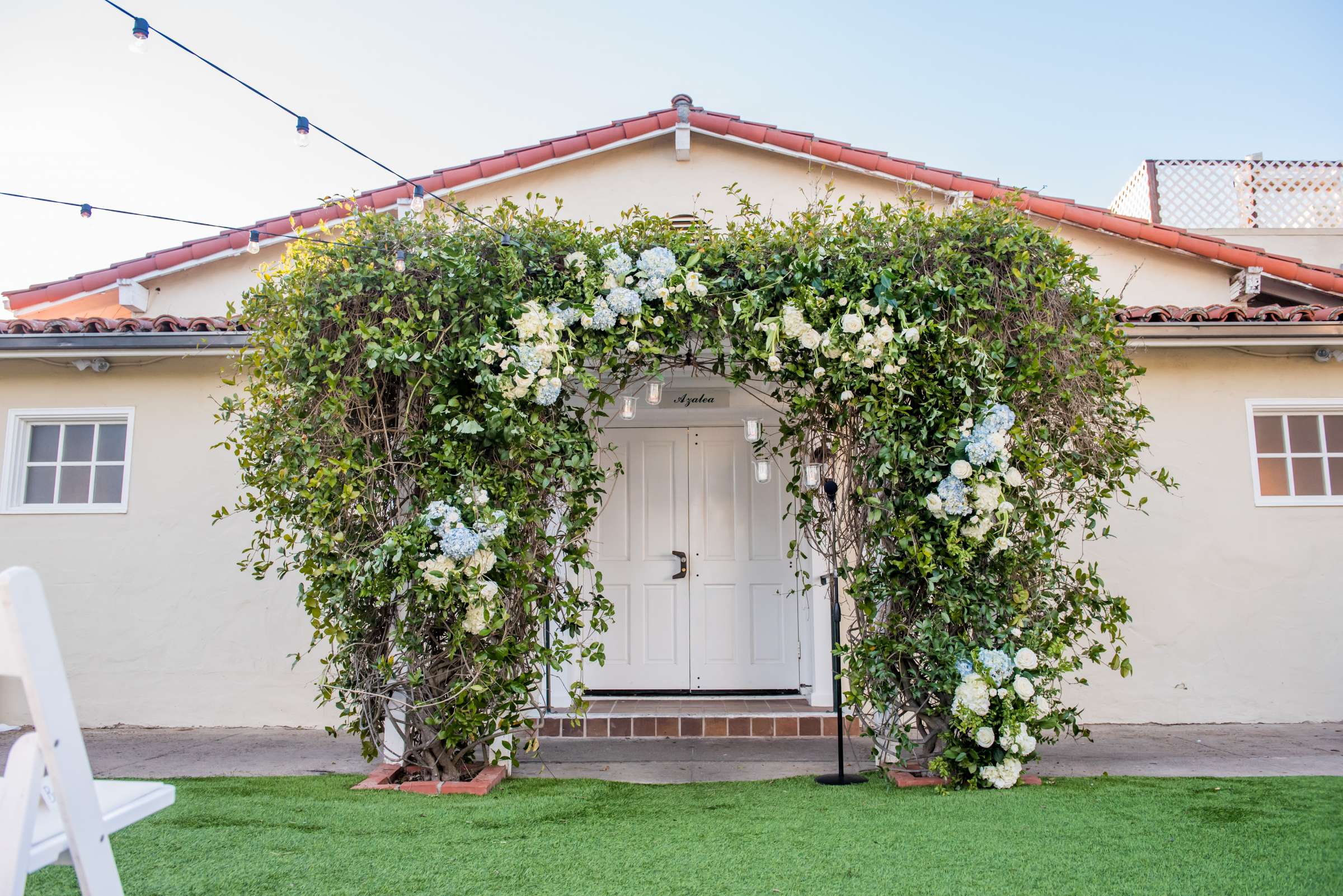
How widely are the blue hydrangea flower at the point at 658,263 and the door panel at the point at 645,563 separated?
8.15 feet

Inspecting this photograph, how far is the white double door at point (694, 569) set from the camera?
624cm

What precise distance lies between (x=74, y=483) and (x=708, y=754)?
17.0 feet

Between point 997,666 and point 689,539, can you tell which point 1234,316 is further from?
point 689,539

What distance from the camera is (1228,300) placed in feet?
23.4

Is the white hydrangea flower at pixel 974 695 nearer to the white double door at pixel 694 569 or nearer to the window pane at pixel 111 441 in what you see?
the white double door at pixel 694 569

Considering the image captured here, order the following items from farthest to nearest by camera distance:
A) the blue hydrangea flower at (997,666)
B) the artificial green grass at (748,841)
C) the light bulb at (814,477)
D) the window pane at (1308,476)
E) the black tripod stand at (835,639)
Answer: the window pane at (1308,476)
the light bulb at (814,477)
the black tripod stand at (835,639)
the blue hydrangea flower at (997,666)
the artificial green grass at (748,841)

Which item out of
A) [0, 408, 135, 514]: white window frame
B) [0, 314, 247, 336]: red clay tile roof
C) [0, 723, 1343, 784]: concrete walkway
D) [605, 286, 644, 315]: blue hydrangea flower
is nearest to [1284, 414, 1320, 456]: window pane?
[0, 723, 1343, 784]: concrete walkway

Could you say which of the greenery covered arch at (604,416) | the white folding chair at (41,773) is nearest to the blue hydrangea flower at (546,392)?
the greenery covered arch at (604,416)

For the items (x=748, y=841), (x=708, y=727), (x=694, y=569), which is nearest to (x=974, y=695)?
(x=748, y=841)

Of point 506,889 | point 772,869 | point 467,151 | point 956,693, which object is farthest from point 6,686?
point 467,151

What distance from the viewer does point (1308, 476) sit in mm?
6125

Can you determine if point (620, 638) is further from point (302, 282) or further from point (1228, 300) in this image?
point (1228, 300)

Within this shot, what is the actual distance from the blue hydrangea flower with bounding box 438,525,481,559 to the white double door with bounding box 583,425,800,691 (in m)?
2.48

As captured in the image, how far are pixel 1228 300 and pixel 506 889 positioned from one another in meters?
7.49
